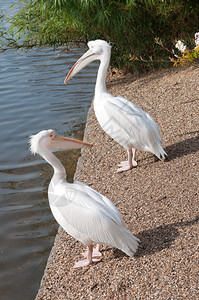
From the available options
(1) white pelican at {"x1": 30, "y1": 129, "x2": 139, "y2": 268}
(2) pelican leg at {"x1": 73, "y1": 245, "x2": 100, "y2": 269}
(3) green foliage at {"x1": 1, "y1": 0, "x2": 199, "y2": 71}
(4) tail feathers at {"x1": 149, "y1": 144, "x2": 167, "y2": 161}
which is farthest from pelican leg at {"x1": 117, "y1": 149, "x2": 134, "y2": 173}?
(3) green foliage at {"x1": 1, "y1": 0, "x2": 199, "y2": 71}

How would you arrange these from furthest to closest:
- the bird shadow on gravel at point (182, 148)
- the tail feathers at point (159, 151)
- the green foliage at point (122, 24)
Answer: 1. the green foliage at point (122, 24)
2. the bird shadow on gravel at point (182, 148)
3. the tail feathers at point (159, 151)

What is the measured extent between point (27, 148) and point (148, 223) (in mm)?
2806

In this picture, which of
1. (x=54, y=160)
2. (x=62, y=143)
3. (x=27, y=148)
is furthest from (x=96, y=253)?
(x=27, y=148)

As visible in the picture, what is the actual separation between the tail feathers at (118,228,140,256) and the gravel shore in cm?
9

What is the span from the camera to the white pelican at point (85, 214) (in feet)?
9.61

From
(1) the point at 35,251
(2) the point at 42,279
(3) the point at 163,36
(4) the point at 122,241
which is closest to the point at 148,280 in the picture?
(4) the point at 122,241

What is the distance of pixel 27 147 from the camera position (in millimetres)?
5766

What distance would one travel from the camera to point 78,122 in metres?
6.41

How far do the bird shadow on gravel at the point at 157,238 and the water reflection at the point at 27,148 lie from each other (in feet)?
3.04

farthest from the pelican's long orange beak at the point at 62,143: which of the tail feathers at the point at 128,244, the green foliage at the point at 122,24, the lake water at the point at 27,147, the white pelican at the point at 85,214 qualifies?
the green foliage at the point at 122,24

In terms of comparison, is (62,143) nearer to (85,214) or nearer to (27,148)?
(85,214)

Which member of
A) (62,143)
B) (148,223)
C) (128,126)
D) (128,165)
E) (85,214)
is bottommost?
(128,165)

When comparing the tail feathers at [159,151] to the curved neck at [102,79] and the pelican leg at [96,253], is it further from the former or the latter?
the pelican leg at [96,253]

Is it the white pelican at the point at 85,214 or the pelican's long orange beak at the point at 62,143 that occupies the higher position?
the pelican's long orange beak at the point at 62,143
